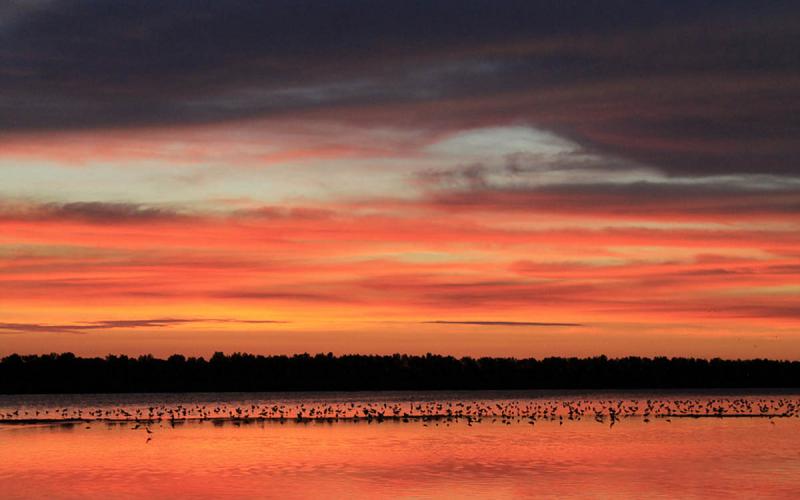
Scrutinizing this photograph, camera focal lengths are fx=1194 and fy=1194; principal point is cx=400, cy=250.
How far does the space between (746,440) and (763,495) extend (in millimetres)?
29777

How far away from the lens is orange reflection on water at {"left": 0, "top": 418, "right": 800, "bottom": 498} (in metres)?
47.3

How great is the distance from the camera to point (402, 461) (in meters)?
59.7

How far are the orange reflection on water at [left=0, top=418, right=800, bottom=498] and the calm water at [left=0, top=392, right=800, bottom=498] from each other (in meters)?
0.08

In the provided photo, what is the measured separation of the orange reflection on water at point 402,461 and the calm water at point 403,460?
0.26ft

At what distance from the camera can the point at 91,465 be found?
57875mm

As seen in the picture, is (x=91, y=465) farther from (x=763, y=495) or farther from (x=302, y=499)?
(x=763, y=495)

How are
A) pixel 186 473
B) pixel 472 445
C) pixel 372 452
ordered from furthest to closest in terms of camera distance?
pixel 472 445 < pixel 372 452 < pixel 186 473

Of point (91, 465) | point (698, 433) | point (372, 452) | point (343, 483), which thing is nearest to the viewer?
point (343, 483)

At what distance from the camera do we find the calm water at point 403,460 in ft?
155

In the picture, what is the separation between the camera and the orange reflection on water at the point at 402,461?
47.3m

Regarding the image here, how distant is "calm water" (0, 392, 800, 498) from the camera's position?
47219 millimetres

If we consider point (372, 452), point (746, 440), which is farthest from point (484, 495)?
point (746, 440)

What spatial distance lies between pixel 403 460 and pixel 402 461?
1.86ft

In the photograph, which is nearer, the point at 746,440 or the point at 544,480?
the point at 544,480
